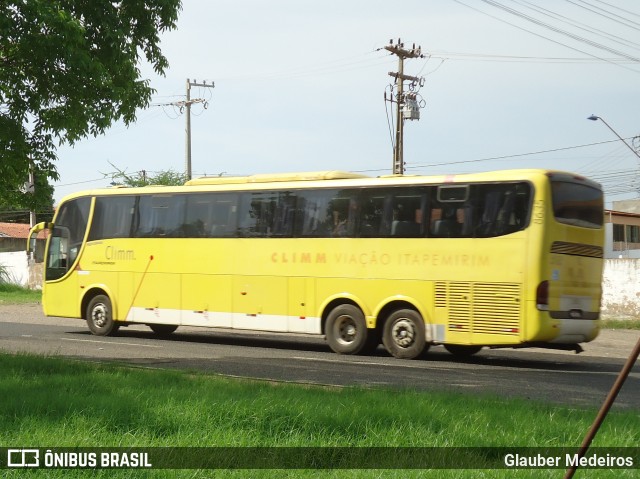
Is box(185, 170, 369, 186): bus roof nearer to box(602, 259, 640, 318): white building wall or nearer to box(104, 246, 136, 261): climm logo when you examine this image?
box(104, 246, 136, 261): climm logo

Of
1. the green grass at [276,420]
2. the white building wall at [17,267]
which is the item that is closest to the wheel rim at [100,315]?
the green grass at [276,420]

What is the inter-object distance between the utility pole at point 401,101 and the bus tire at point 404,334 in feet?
70.9

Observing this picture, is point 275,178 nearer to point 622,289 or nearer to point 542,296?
point 542,296

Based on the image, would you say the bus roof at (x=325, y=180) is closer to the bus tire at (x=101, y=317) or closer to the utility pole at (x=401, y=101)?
the bus tire at (x=101, y=317)

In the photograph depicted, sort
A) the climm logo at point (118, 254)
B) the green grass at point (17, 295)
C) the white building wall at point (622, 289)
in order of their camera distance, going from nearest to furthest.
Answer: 1. the climm logo at point (118, 254)
2. the white building wall at point (622, 289)
3. the green grass at point (17, 295)

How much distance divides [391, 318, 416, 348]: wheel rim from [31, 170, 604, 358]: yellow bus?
2 cm

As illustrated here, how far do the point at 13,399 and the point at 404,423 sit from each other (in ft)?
12.4

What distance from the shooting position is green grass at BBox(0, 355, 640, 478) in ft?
24.2

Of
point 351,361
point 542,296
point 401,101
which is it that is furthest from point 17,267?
point 542,296

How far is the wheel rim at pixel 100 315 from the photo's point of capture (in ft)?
71.4

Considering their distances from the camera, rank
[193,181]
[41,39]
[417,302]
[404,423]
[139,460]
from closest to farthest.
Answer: [139,460] < [404,423] < [41,39] < [417,302] < [193,181]

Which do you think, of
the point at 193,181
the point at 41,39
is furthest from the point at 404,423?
the point at 193,181

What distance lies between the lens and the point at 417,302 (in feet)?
56.3

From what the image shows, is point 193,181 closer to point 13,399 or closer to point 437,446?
point 13,399
